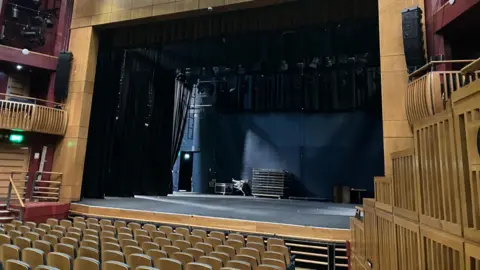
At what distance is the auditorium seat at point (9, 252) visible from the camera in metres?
3.04

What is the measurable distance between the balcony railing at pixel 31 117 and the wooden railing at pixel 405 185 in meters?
9.11

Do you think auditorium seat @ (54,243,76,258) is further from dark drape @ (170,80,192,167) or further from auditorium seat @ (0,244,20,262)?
dark drape @ (170,80,192,167)

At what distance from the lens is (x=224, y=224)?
20.9 ft

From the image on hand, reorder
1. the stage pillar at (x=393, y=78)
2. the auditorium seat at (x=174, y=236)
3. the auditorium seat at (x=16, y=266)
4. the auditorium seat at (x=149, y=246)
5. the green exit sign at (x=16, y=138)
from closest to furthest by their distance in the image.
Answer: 1. the auditorium seat at (x=16, y=266)
2. the auditorium seat at (x=149, y=246)
3. the auditorium seat at (x=174, y=236)
4. the stage pillar at (x=393, y=78)
5. the green exit sign at (x=16, y=138)

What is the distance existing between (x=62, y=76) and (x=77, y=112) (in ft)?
3.94

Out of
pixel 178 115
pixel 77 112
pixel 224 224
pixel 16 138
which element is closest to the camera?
pixel 224 224

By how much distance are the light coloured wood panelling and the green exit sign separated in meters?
2.87

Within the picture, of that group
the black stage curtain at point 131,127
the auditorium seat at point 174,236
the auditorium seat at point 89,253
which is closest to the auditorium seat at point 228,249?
the auditorium seat at point 174,236

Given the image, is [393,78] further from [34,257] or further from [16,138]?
[16,138]

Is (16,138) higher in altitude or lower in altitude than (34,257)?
higher

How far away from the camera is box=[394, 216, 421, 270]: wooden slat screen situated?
2636mm

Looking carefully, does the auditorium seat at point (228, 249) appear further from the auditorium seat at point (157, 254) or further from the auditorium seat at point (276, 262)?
the auditorium seat at point (157, 254)

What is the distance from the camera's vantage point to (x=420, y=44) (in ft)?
18.8

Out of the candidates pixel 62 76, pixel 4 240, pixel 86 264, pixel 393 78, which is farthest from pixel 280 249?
pixel 62 76
